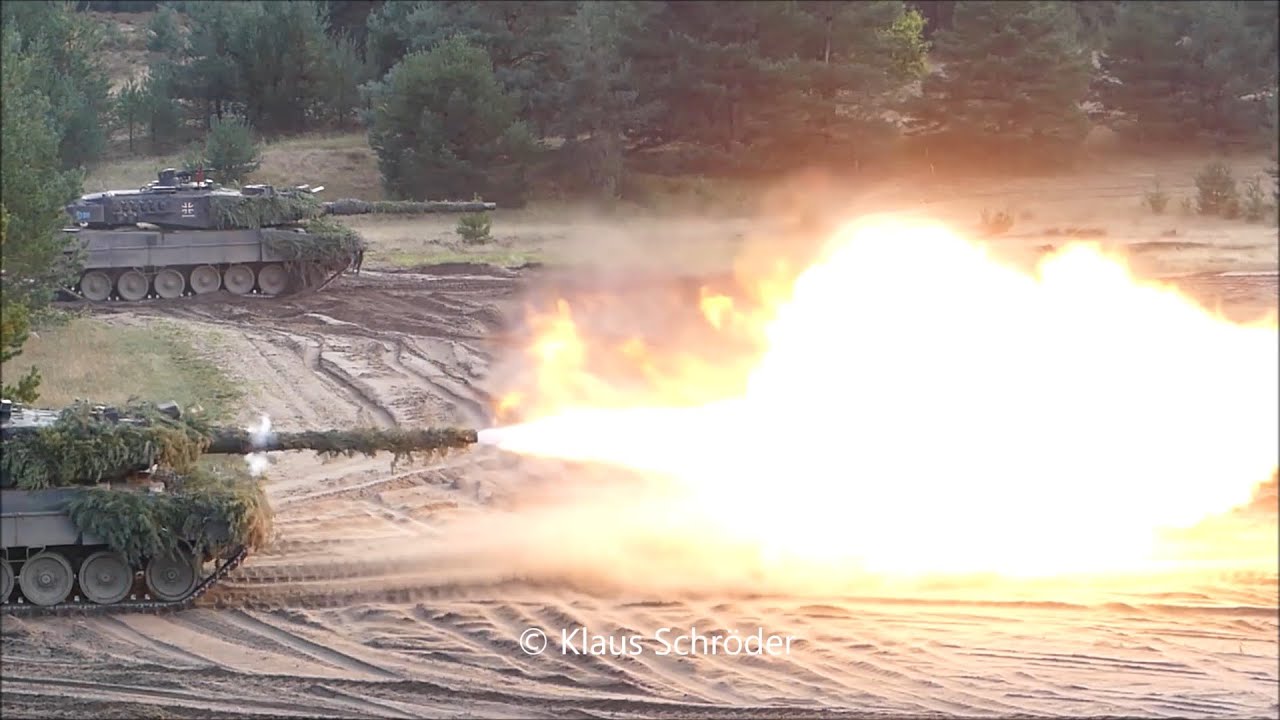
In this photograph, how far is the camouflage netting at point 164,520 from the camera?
13.8 metres

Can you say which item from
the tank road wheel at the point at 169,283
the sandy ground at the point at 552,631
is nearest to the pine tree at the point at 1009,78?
the tank road wheel at the point at 169,283

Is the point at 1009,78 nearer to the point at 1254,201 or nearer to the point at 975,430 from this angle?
the point at 1254,201

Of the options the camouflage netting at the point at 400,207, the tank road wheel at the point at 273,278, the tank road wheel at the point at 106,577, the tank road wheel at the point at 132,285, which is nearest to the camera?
the tank road wheel at the point at 106,577

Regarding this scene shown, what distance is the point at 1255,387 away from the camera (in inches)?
543

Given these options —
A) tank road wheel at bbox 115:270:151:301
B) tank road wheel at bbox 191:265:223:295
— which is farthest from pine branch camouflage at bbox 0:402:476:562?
tank road wheel at bbox 191:265:223:295

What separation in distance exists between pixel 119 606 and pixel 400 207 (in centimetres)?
1829

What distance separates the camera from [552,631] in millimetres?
13531

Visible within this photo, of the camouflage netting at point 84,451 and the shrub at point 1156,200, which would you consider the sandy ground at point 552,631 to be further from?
the shrub at point 1156,200

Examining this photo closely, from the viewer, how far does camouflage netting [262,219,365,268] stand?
98.5ft

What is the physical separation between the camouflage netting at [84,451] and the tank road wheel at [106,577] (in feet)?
2.09

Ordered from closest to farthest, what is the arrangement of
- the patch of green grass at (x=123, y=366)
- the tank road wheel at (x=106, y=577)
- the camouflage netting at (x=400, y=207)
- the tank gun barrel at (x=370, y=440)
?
the tank road wheel at (x=106, y=577)
the tank gun barrel at (x=370, y=440)
the patch of green grass at (x=123, y=366)
the camouflage netting at (x=400, y=207)

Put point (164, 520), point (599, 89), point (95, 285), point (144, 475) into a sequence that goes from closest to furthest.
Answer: point (164, 520) < point (144, 475) < point (95, 285) < point (599, 89)

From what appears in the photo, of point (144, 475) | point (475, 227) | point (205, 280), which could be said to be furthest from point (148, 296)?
point (144, 475)

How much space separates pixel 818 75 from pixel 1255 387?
24518mm
